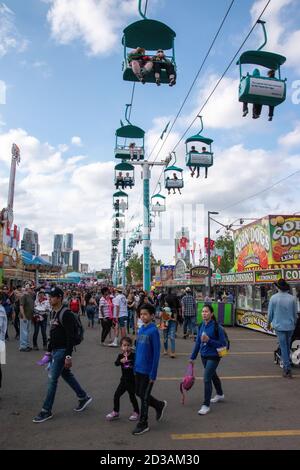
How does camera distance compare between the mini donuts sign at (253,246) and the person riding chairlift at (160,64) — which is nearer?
the person riding chairlift at (160,64)

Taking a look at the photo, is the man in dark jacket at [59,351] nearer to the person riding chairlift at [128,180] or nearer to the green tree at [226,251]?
the person riding chairlift at [128,180]

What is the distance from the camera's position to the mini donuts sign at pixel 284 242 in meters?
18.2

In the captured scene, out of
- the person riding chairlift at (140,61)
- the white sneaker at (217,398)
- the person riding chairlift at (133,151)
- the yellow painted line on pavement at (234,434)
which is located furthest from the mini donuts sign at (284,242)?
the yellow painted line on pavement at (234,434)

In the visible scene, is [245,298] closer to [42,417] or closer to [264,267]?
[264,267]

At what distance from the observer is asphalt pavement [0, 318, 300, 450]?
4.44 m

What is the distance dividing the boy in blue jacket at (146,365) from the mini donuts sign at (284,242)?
1413 cm

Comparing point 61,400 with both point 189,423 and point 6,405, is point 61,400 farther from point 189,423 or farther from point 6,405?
point 189,423

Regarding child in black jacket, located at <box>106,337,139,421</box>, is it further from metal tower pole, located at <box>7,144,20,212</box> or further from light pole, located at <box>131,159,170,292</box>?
metal tower pole, located at <box>7,144,20,212</box>

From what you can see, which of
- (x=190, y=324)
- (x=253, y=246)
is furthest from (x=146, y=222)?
(x=190, y=324)

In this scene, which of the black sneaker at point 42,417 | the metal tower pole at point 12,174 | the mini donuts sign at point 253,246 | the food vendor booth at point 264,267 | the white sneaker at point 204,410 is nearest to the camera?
the black sneaker at point 42,417

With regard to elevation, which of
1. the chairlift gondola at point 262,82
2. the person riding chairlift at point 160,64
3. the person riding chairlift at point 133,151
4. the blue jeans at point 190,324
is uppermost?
the person riding chairlift at point 133,151

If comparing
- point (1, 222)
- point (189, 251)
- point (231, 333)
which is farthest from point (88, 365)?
point (189, 251)

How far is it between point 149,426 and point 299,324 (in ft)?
16.6

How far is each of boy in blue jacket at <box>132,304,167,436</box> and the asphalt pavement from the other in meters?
0.19
